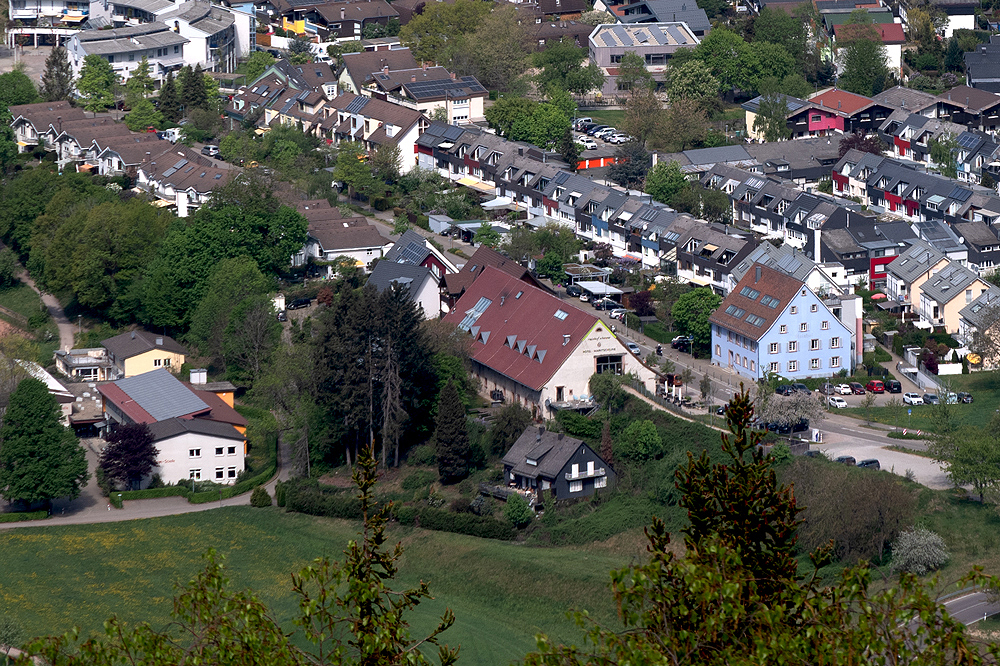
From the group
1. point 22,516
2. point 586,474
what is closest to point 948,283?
point 586,474

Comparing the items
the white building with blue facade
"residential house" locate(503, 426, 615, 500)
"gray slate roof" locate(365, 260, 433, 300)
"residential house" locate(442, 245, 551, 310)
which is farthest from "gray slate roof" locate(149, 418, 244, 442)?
the white building with blue facade

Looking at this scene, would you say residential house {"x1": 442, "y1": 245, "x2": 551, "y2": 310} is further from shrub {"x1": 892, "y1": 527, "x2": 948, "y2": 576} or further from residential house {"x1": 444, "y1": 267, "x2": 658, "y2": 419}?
shrub {"x1": 892, "y1": 527, "x2": 948, "y2": 576}

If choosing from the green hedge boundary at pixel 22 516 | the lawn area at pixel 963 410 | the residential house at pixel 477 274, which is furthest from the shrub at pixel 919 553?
the green hedge boundary at pixel 22 516

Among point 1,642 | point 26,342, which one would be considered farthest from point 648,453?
point 26,342

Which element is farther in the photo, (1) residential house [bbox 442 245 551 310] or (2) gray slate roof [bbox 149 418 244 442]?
(1) residential house [bbox 442 245 551 310]

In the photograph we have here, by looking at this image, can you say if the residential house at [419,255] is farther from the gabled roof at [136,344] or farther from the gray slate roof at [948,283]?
the gray slate roof at [948,283]
